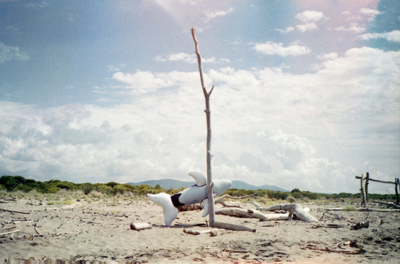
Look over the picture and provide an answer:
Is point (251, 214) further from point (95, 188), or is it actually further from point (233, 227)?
point (95, 188)

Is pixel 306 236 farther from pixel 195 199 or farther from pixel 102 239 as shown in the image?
pixel 102 239

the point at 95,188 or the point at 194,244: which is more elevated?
the point at 194,244

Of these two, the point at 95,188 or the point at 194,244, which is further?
the point at 95,188

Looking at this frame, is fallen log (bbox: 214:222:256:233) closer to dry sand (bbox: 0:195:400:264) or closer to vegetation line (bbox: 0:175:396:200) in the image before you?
dry sand (bbox: 0:195:400:264)

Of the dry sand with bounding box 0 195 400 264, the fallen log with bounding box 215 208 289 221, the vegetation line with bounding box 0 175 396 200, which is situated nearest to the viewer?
the dry sand with bounding box 0 195 400 264

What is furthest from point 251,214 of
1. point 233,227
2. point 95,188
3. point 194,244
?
point 95,188

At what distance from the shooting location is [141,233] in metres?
9.89

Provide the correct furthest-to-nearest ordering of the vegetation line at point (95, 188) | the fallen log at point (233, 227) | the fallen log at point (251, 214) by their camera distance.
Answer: the vegetation line at point (95, 188) < the fallen log at point (251, 214) < the fallen log at point (233, 227)

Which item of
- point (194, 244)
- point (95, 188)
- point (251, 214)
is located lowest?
point (95, 188)

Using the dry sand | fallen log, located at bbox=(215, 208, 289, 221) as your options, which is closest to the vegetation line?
fallen log, located at bbox=(215, 208, 289, 221)

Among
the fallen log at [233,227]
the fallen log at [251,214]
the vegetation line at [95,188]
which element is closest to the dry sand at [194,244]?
the fallen log at [233,227]

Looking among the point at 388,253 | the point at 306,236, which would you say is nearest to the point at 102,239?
the point at 306,236

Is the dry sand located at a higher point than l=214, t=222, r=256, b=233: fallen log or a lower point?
lower

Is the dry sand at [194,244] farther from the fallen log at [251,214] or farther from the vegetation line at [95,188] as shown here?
the vegetation line at [95,188]
